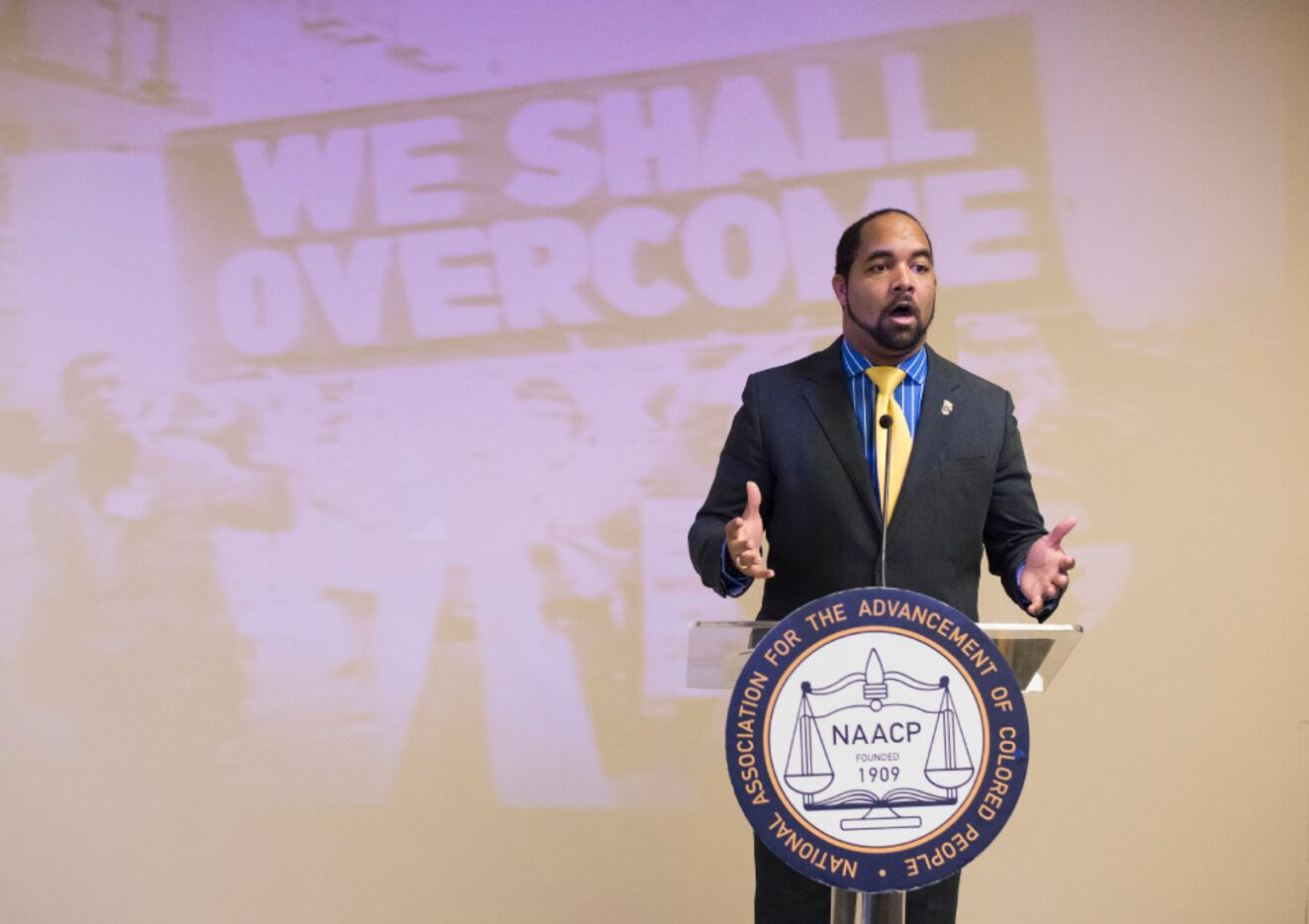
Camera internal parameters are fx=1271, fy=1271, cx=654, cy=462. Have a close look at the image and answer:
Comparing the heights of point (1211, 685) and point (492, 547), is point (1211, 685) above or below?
below

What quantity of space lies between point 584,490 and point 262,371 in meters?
0.90

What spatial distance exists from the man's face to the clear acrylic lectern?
1.77 ft

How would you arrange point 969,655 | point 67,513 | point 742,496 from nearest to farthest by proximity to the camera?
point 969,655, point 742,496, point 67,513

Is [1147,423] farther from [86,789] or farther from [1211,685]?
[86,789]

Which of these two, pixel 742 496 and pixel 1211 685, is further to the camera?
pixel 1211 685

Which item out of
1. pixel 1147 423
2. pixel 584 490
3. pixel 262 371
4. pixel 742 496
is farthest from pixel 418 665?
pixel 1147 423

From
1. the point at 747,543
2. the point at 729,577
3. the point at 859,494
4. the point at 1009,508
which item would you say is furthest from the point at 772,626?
the point at 1009,508

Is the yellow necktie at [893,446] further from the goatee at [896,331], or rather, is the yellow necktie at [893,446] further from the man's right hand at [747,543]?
the man's right hand at [747,543]

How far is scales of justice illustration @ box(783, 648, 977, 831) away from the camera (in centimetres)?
142

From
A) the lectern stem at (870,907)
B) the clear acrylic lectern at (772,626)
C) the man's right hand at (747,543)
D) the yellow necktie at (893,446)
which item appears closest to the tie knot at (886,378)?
the yellow necktie at (893,446)

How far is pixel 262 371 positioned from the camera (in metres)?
3.28

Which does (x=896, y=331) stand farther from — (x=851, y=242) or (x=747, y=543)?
(x=747, y=543)

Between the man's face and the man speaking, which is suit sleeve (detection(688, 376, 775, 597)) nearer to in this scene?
the man speaking

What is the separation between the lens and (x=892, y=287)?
1918mm
